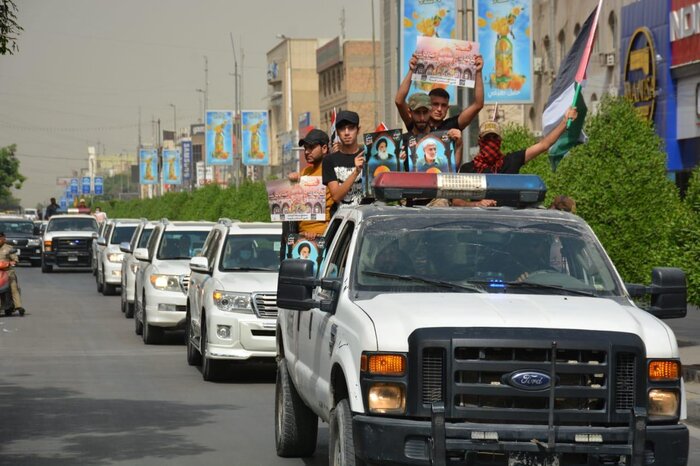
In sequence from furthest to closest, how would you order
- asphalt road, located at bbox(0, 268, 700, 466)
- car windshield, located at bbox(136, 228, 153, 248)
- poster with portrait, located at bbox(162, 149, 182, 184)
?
poster with portrait, located at bbox(162, 149, 182, 184)
car windshield, located at bbox(136, 228, 153, 248)
asphalt road, located at bbox(0, 268, 700, 466)

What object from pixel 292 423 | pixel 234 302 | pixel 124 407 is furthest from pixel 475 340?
pixel 234 302

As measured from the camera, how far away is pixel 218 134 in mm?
84938

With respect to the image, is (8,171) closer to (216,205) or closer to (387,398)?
(216,205)

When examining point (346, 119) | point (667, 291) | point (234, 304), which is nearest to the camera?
point (667, 291)

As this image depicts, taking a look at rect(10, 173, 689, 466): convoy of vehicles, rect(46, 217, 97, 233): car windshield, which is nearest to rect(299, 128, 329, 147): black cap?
rect(10, 173, 689, 466): convoy of vehicles

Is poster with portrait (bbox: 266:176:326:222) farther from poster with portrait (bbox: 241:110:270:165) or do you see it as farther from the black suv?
poster with portrait (bbox: 241:110:270:165)

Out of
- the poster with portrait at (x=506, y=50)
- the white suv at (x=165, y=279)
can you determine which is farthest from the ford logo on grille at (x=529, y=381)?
the poster with portrait at (x=506, y=50)

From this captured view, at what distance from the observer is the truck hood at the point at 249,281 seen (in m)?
16.2

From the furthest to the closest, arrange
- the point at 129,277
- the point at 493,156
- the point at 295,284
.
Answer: the point at 129,277 → the point at 493,156 → the point at 295,284

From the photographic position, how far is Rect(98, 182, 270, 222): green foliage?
51.1m

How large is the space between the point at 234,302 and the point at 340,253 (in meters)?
7.05

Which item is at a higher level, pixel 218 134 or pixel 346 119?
pixel 218 134

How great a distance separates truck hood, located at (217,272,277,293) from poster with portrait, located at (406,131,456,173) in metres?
5.85

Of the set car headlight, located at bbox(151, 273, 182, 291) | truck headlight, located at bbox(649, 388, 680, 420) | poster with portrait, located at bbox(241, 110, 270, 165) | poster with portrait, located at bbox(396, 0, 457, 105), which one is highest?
poster with portrait, located at bbox(396, 0, 457, 105)
